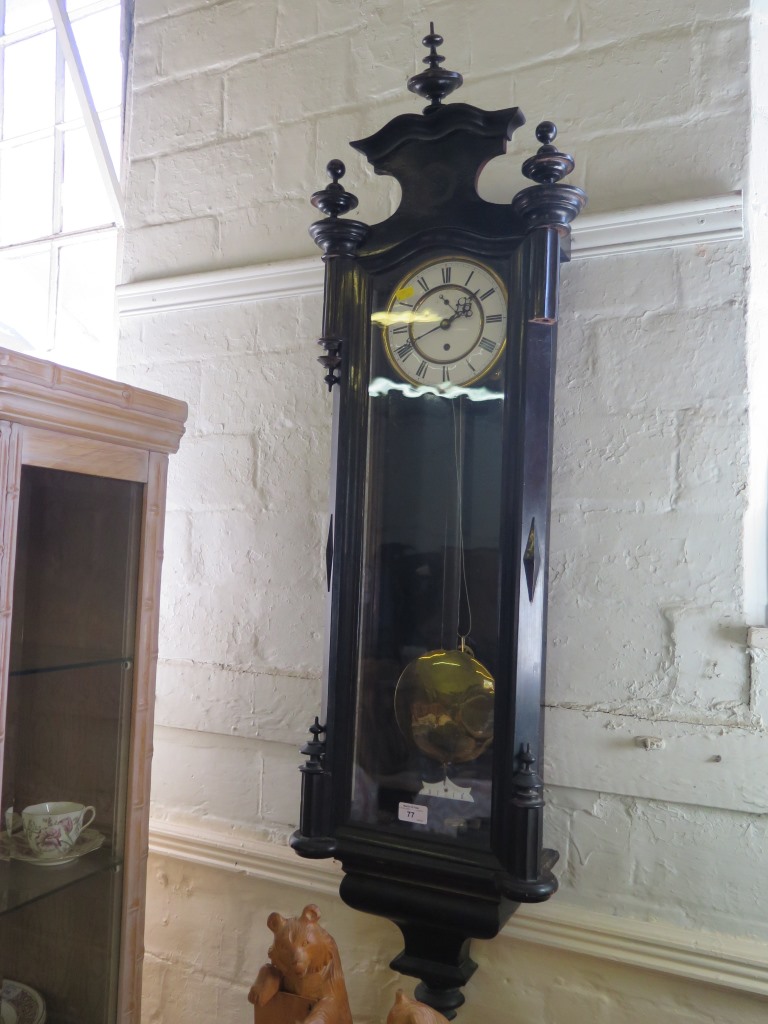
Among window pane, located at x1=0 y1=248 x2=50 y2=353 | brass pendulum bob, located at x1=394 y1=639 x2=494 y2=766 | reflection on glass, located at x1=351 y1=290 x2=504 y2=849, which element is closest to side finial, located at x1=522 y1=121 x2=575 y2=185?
reflection on glass, located at x1=351 y1=290 x2=504 y2=849

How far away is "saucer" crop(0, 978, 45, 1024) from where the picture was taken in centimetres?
129

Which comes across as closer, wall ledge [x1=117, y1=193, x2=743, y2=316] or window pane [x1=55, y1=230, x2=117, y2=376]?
wall ledge [x1=117, y1=193, x2=743, y2=316]

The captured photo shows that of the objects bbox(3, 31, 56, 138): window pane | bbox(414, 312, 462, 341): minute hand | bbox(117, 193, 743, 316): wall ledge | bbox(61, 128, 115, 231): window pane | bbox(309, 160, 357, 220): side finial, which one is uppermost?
bbox(3, 31, 56, 138): window pane

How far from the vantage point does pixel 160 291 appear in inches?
66.6

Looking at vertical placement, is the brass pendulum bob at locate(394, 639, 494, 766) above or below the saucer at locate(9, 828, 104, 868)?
above

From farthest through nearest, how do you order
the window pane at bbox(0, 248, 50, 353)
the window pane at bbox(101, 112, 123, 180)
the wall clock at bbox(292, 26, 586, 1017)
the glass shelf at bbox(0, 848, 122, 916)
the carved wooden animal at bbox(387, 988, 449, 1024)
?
the window pane at bbox(0, 248, 50, 353) → the window pane at bbox(101, 112, 123, 180) → the glass shelf at bbox(0, 848, 122, 916) → the wall clock at bbox(292, 26, 586, 1017) → the carved wooden animal at bbox(387, 988, 449, 1024)

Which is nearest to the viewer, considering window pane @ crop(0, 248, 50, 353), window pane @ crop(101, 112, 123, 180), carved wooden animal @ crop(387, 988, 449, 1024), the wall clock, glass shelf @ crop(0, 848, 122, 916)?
carved wooden animal @ crop(387, 988, 449, 1024)

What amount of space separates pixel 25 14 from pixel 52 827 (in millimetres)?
1861

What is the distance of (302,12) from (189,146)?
0.33m

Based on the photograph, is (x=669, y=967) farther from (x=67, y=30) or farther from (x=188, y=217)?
(x=67, y=30)

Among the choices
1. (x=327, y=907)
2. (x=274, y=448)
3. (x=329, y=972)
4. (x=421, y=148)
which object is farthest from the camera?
(x=274, y=448)

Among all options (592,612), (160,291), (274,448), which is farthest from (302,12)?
(592,612)

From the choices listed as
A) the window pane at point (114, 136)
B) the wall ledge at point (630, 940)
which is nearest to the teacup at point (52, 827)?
the wall ledge at point (630, 940)

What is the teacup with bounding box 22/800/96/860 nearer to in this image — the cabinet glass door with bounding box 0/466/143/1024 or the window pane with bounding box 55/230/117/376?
the cabinet glass door with bounding box 0/466/143/1024
